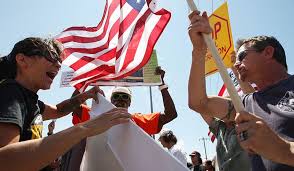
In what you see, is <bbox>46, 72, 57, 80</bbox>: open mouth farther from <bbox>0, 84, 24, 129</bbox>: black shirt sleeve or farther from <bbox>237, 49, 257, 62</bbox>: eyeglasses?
<bbox>237, 49, 257, 62</bbox>: eyeglasses

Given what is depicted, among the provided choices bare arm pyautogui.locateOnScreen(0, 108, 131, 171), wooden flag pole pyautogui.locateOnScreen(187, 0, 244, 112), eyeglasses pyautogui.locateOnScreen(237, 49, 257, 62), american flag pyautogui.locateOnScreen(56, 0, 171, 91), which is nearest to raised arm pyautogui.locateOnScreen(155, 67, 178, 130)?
american flag pyautogui.locateOnScreen(56, 0, 171, 91)

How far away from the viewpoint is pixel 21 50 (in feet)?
8.84

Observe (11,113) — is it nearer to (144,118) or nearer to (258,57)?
(258,57)

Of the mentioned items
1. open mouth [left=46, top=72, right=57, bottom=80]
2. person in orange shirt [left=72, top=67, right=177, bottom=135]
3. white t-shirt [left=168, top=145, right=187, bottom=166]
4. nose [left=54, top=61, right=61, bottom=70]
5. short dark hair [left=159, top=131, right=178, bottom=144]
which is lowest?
white t-shirt [left=168, top=145, right=187, bottom=166]

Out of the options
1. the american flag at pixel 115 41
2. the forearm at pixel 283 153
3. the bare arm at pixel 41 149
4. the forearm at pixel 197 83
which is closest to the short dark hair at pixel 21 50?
the bare arm at pixel 41 149

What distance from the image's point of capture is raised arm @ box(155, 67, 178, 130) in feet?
15.3

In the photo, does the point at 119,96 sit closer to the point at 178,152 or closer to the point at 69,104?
the point at 69,104

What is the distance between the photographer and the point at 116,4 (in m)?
3.97

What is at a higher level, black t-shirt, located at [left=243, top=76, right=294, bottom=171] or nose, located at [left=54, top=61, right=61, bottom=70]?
nose, located at [left=54, top=61, right=61, bottom=70]

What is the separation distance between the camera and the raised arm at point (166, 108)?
4.67 m

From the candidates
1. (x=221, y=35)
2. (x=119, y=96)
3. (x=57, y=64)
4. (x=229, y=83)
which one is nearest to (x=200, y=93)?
(x=57, y=64)

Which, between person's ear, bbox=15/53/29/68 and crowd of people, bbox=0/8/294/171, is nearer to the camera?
crowd of people, bbox=0/8/294/171

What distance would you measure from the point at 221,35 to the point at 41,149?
403 centimetres

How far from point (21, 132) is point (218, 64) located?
4.14 feet
